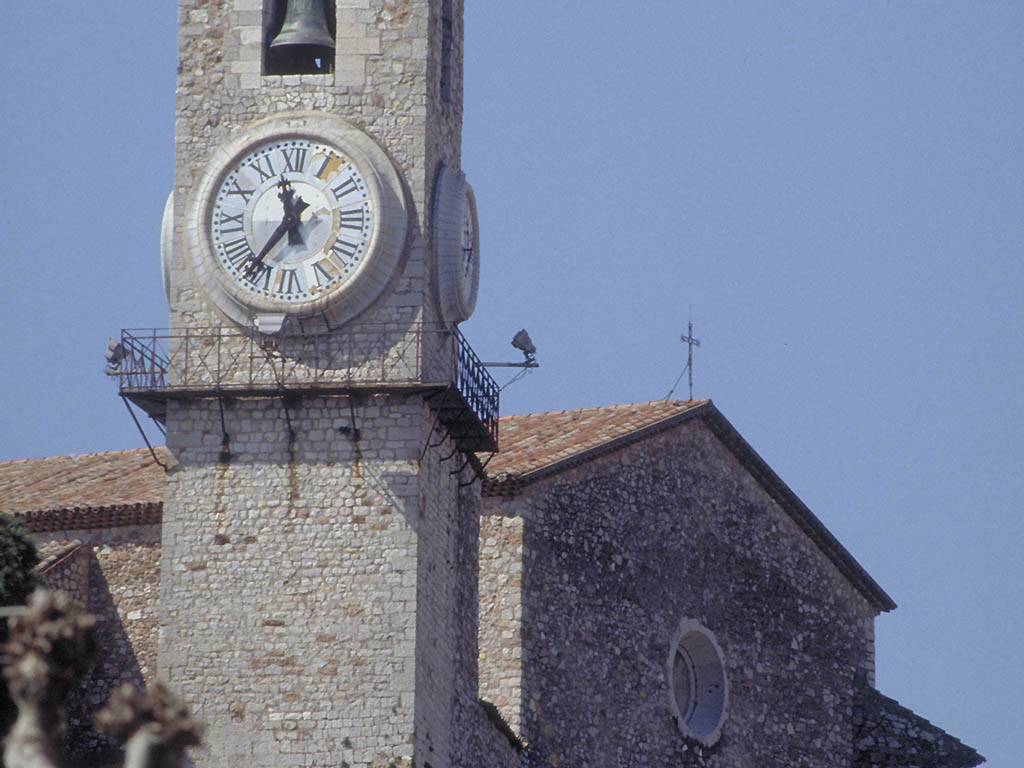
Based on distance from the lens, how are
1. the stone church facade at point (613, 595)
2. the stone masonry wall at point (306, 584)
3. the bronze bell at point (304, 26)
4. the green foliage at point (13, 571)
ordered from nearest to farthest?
the green foliage at point (13, 571) → the stone masonry wall at point (306, 584) → the bronze bell at point (304, 26) → the stone church facade at point (613, 595)

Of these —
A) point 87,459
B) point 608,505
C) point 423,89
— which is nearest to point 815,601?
point 608,505

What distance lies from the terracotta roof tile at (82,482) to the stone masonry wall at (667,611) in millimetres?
4519

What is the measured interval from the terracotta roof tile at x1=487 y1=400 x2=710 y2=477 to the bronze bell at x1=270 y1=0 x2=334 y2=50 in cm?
685

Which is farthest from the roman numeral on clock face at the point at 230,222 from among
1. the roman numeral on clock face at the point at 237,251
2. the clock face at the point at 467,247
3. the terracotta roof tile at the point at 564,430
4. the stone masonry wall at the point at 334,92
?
the terracotta roof tile at the point at 564,430

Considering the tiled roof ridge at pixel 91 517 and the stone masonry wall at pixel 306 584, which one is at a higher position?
the tiled roof ridge at pixel 91 517

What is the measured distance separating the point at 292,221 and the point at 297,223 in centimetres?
6

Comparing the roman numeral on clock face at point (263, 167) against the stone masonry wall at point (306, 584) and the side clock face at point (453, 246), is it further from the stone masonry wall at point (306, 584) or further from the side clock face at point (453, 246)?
the stone masonry wall at point (306, 584)

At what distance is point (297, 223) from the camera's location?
33.0 metres

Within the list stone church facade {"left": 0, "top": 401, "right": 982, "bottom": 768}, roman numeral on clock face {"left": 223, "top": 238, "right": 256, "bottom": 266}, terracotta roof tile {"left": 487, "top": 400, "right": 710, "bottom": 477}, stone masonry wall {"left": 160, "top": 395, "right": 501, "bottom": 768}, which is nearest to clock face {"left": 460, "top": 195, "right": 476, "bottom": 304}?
stone masonry wall {"left": 160, "top": 395, "right": 501, "bottom": 768}

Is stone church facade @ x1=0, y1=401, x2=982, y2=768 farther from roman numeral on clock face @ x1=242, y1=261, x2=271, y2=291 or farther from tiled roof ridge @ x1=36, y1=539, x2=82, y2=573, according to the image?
roman numeral on clock face @ x1=242, y1=261, x2=271, y2=291

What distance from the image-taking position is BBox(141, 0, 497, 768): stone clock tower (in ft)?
106

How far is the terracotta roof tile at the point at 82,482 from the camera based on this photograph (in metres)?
38.0

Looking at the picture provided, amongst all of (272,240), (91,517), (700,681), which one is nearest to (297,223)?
(272,240)

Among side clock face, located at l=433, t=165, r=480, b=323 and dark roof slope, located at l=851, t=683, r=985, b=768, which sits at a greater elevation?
side clock face, located at l=433, t=165, r=480, b=323
